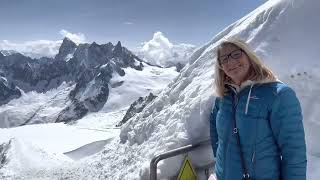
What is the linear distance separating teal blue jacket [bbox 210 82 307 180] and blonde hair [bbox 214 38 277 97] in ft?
0.32

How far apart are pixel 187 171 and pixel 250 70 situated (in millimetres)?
2313

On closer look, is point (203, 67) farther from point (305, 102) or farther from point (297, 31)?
point (305, 102)

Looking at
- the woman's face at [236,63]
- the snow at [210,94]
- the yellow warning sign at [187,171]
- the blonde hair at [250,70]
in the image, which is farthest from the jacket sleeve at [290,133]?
the yellow warning sign at [187,171]

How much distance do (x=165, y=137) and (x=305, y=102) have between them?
2311 mm

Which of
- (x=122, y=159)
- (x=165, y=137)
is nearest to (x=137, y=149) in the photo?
(x=122, y=159)

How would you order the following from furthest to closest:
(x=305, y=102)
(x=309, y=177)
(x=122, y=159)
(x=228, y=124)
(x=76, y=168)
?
(x=76, y=168)
(x=122, y=159)
(x=305, y=102)
(x=309, y=177)
(x=228, y=124)

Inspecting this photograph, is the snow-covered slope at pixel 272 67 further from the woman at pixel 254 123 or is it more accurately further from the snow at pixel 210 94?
the woman at pixel 254 123

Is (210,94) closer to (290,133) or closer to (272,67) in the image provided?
(272,67)

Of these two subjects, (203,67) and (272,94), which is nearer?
(272,94)

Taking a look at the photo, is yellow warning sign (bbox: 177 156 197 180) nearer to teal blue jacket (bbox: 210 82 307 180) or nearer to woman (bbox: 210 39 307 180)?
woman (bbox: 210 39 307 180)

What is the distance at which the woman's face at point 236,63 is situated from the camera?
3.77m

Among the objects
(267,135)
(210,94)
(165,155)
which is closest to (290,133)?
(267,135)

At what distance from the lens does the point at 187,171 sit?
5695 millimetres

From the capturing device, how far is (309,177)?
582 cm
